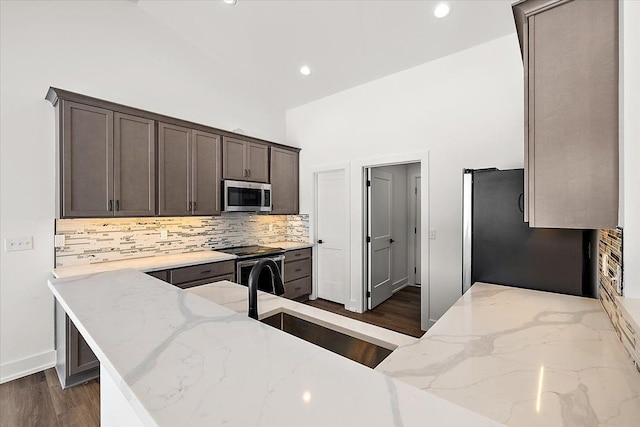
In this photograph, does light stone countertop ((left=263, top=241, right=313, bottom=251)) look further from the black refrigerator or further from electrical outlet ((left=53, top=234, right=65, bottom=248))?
the black refrigerator

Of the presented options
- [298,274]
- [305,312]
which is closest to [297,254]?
[298,274]

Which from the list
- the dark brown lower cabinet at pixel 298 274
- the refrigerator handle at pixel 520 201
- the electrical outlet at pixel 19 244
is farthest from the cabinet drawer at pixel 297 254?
the refrigerator handle at pixel 520 201

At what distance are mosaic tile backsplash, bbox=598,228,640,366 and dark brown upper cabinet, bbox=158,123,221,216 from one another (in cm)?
339

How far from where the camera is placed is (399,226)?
4.79 meters

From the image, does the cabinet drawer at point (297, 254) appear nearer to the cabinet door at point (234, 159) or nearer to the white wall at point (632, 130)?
the cabinet door at point (234, 159)

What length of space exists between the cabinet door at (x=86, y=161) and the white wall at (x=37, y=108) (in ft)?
1.06

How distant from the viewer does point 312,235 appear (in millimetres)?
4492

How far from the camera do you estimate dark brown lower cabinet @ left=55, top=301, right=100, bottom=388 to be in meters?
2.30

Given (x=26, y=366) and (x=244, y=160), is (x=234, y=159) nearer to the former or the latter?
(x=244, y=160)

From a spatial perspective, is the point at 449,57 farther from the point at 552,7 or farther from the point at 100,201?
the point at 100,201

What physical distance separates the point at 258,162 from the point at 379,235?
6.56ft

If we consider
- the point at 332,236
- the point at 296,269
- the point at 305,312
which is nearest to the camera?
the point at 305,312

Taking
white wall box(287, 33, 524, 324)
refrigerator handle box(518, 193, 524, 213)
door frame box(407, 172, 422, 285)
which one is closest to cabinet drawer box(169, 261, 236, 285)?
white wall box(287, 33, 524, 324)

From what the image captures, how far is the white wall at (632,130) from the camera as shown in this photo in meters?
0.94
